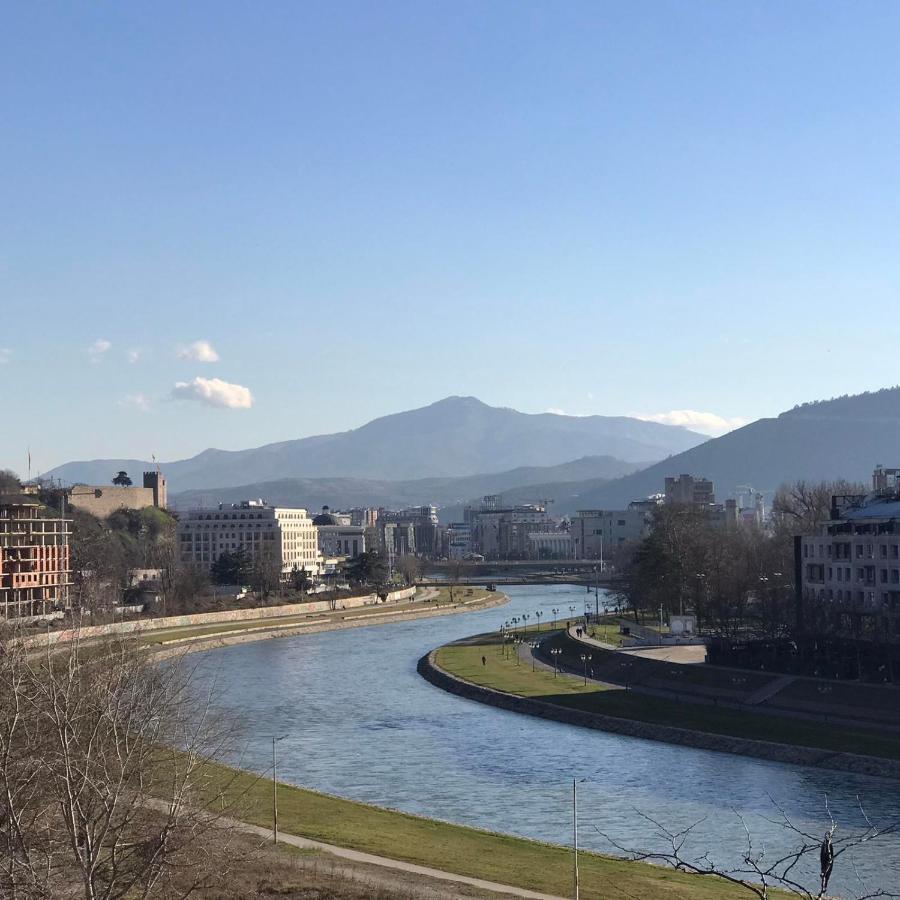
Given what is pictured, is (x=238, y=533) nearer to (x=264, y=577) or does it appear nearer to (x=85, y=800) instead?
(x=264, y=577)

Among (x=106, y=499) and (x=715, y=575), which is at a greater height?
(x=106, y=499)

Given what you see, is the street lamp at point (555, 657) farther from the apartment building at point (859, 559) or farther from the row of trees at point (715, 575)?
the apartment building at point (859, 559)

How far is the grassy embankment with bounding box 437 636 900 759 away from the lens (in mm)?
47094

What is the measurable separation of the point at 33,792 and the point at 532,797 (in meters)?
19.5

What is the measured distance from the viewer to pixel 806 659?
59406mm

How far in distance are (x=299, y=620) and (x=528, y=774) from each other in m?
73.2

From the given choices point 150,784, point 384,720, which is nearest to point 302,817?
point 150,784

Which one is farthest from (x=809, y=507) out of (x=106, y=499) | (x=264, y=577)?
(x=106, y=499)

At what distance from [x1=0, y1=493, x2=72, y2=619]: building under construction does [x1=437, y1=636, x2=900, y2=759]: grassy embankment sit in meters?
36.2

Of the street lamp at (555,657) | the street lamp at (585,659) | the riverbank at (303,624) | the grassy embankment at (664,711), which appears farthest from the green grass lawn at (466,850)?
the riverbank at (303,624)

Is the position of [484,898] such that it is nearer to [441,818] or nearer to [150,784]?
[150,784]

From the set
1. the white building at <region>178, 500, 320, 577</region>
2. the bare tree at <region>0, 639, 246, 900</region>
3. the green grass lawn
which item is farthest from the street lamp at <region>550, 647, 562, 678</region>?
the white building at <region>178, 500, 320, 577</region>

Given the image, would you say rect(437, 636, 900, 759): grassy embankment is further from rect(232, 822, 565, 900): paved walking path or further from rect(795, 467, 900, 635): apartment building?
rect(232, 822, 565, 900): paved walking path

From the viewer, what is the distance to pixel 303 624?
111m
